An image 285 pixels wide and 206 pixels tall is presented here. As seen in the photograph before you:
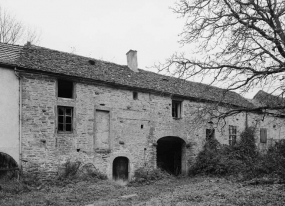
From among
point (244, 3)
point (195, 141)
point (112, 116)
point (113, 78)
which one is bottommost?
point (195, 141)

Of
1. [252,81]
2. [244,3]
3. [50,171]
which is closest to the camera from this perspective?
[244,3]

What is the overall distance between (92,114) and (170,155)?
7.28 m

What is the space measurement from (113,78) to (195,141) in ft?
23.8

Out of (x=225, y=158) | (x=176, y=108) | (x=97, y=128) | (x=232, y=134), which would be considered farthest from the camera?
(x=232, y=134)

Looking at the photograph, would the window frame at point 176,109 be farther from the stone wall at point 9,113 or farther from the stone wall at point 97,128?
the stone wall at point 9,113

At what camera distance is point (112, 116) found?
13.9m

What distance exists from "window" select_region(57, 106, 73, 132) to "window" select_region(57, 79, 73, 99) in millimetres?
790

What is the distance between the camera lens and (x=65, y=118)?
41.1 feet

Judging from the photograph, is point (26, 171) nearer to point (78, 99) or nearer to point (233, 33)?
point (78, 99)

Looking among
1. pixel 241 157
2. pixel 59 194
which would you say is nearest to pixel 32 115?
pixel 59 194

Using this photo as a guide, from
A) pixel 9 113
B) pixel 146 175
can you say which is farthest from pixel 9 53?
pixel 146 175

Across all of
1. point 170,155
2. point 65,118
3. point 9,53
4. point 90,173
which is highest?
point 9,53

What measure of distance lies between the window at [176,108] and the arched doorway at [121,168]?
4747 mm

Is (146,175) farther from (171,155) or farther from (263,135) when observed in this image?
(263,135)
